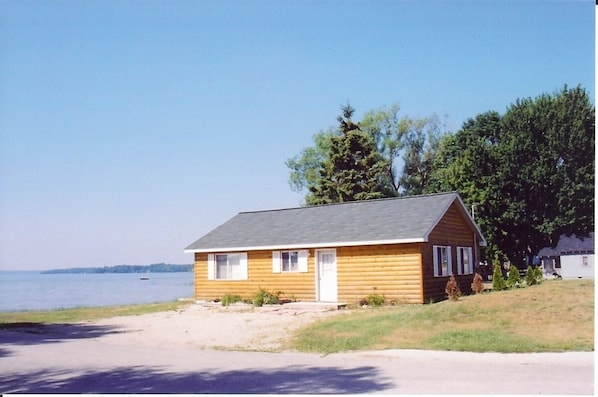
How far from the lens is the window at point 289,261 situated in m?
25.3

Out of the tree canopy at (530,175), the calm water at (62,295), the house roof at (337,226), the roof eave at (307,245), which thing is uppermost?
the tree canopy at (530,175)

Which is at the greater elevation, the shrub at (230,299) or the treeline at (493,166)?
the treeline at (493,166)

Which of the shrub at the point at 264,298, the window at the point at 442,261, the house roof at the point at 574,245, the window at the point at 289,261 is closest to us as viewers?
the window at the point at 442,261

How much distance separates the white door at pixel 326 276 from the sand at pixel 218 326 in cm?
137

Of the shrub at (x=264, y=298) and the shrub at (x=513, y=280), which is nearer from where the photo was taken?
the shrub at (x=264, y=298)

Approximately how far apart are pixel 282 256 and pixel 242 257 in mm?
2077

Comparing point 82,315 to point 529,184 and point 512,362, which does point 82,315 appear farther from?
point 529,184

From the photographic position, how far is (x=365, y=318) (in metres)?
18.6

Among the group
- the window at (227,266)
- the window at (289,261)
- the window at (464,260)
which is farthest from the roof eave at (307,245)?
the window at (464,260)

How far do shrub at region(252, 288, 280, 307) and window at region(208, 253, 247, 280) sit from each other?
1446 mm

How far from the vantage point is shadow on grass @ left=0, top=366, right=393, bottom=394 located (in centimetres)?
943

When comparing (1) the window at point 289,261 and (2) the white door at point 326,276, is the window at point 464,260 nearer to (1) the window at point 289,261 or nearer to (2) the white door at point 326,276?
(2) the white door at point 326,276

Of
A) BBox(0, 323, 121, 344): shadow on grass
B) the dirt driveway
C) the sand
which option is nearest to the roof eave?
the sand

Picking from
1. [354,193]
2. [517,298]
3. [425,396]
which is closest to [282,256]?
[517,298]
